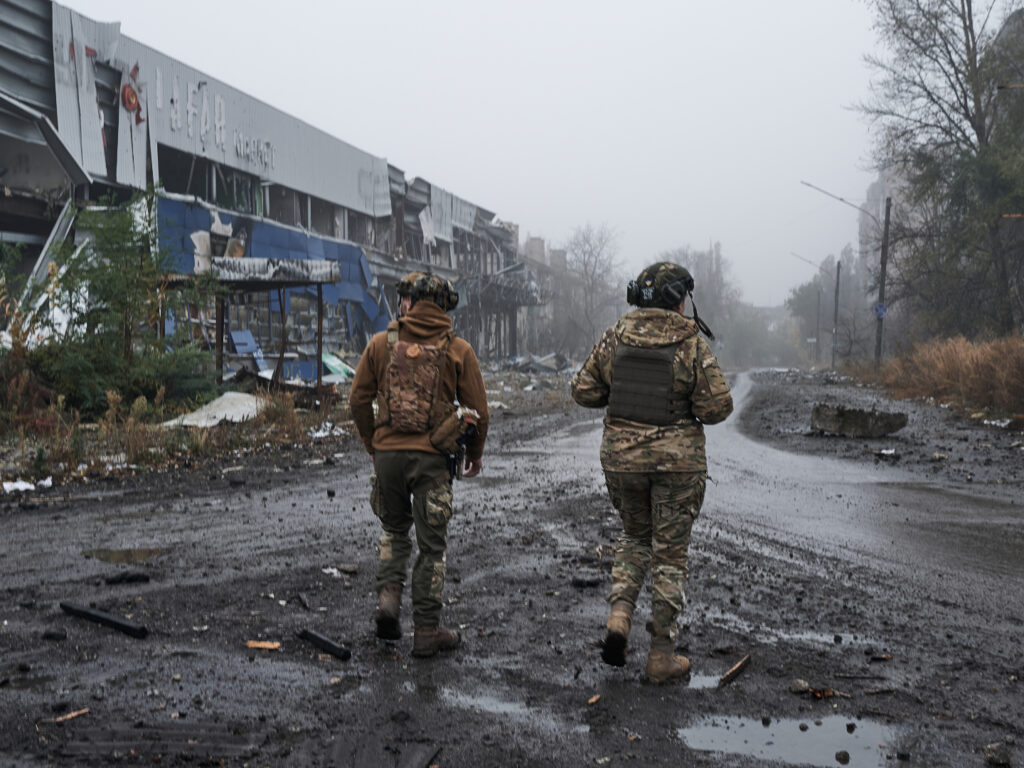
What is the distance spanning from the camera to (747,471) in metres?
11.1

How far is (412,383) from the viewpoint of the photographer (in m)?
4.34

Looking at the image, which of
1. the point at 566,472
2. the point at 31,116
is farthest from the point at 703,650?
the point at 31,116

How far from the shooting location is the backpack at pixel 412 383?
430 cm

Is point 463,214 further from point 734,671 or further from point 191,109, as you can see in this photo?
point 734,671

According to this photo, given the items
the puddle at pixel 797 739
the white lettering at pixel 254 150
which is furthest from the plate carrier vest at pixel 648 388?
the white lettering at pixel 254 150

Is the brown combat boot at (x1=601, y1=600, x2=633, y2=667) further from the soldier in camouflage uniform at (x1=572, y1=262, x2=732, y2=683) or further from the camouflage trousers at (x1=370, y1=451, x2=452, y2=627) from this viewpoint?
the camouflage trousers at (x1=370, y1=451, x2=452, y2=627)

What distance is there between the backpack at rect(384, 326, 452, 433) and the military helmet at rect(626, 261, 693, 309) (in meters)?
1.02

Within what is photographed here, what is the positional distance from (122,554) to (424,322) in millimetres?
3419

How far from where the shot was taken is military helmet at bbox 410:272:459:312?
4418 millimetres

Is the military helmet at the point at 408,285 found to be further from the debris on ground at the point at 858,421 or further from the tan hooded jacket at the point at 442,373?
the debris on ground at the point at 858,421

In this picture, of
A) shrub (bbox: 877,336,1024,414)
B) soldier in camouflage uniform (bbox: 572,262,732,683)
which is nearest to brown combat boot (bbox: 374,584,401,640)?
soldier in camouflage uniform (bbox: 572,262,732,683)

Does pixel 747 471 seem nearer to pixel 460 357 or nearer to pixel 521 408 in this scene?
pixel 460 357

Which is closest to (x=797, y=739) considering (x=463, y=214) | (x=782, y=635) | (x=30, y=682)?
(x=782, y=635)

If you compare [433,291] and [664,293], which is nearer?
[664,293]
